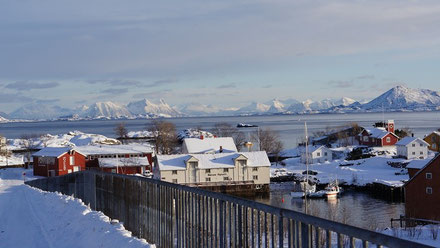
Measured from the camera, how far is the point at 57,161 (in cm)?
7000

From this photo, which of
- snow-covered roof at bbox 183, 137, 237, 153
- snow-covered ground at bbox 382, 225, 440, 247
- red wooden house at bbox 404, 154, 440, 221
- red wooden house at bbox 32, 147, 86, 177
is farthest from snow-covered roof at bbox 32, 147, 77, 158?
snow-covered ground at bbox 382, 225, 440, 247

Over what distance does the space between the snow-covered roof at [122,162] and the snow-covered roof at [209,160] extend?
629 cm

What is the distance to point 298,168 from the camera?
8694 centimetres

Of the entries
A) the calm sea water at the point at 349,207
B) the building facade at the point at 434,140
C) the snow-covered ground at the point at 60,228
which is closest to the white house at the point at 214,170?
the calm sea water at the point at 349,207

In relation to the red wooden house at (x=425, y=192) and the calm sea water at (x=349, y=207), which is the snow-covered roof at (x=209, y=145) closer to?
the calm sea water at (x=349, y=207)

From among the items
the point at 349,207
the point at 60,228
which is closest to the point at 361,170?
the point at 349,207

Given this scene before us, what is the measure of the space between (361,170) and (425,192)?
123 ft

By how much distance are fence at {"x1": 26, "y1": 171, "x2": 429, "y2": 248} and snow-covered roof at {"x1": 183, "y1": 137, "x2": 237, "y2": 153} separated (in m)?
62.1

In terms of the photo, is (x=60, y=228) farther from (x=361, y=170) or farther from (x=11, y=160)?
(x=11, y=160)

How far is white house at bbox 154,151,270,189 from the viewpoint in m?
66.6

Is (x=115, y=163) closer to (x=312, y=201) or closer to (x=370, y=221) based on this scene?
(x=312, y=201)

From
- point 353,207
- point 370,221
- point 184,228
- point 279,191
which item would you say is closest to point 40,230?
point 184,228

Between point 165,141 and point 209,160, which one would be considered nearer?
point 209,160

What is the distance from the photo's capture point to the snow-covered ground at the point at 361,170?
71812mm
